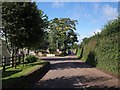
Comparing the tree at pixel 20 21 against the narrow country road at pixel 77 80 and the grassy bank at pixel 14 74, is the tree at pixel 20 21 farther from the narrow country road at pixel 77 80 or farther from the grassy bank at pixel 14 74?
the narrow country road at pixel 77 80

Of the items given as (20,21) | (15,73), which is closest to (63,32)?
(20,21)

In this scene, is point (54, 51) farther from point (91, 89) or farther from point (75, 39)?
point (91, 89)

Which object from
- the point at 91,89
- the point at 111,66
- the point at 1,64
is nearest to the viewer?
the point at 91,89

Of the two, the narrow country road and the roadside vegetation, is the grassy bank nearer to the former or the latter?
the roadside vegetation

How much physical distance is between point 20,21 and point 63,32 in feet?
245

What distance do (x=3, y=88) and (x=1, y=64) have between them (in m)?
18.1

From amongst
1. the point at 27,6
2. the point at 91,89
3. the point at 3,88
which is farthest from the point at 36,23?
the point at 3,88

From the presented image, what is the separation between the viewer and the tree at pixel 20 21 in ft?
106

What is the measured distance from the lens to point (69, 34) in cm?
10800

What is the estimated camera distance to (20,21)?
32.3m

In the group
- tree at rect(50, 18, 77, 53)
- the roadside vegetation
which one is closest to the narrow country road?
the roadside vegetation

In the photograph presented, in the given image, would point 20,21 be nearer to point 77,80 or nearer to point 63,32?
point 77,80

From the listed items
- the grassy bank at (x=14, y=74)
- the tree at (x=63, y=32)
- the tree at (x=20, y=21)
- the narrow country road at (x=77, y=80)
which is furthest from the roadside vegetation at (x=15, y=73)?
the tree at (x=63, y=32)

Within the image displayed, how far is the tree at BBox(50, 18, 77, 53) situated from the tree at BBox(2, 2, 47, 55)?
71860 mm
